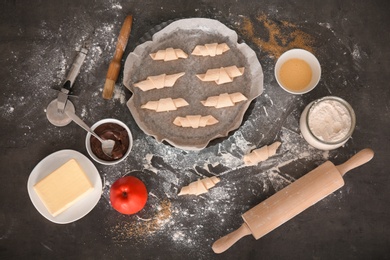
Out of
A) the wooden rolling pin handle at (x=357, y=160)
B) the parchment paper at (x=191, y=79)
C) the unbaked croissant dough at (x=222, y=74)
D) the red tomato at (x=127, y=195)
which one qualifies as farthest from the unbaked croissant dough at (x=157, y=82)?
the wooden rolling pin handle at (x=357, y=160)

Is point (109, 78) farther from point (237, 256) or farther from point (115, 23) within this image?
point (237, 256)

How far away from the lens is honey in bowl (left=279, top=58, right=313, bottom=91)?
6.53 ft

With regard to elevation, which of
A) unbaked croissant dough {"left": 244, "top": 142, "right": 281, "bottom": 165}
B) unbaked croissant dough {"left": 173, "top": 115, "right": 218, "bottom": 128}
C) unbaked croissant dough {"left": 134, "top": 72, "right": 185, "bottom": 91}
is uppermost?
unbaked croissant dough {"left": 134, "top": 72, "right": 185, "bottom": 91}

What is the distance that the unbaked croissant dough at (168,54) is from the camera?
196cm

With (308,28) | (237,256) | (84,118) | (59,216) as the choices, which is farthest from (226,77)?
(59,216)

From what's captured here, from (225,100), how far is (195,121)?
6.2 inches

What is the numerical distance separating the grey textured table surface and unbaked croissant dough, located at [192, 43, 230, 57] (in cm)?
15

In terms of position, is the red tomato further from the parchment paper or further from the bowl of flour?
the bowl of flour

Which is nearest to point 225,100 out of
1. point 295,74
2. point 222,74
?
point 222,74

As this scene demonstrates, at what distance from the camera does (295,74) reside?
6.55ft

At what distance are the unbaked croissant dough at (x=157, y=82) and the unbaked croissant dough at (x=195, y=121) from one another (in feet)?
0.52

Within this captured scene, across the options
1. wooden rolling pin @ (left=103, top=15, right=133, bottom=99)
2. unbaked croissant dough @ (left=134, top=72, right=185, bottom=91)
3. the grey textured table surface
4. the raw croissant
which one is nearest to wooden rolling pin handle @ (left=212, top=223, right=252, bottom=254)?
the grey textured table surface

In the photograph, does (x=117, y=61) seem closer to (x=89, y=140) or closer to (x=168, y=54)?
(x=168, y=54)

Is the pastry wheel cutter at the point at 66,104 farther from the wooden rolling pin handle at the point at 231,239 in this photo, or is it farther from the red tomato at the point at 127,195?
the wooden rolling pin handle at the point at 231,239
